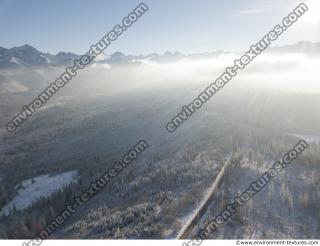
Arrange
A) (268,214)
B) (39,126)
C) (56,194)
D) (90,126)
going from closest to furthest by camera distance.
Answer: (268,214), (56,194), (90,126), (39,126)

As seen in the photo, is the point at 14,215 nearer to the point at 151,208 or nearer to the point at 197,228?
the point at 151,208

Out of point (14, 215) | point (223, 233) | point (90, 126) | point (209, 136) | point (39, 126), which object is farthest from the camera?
point (39, 126)

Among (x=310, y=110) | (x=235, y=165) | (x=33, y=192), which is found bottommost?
(x=310, y=110)

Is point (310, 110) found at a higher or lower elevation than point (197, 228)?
lower

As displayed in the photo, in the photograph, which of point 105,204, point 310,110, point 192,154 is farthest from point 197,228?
point 310,110

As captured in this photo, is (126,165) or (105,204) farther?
(126,165)

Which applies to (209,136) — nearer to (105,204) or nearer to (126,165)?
(126,165)
